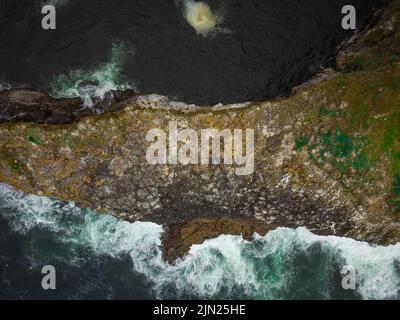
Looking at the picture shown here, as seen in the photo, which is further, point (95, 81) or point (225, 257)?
point (225, 257)

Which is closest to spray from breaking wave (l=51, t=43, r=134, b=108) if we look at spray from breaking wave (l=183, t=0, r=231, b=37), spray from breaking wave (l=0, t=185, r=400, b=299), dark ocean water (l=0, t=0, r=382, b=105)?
dark ocean water (l=0, t=0, r=382, b=105)

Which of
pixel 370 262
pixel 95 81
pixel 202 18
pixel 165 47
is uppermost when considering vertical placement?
pixel 202 18

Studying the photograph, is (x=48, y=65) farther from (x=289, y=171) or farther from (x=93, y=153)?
(x=289, y=171)

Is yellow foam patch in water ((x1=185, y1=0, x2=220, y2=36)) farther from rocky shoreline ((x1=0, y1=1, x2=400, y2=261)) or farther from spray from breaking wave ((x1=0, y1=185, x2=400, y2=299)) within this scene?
spray from breaking wave ((x1=0, y1=185, x2=400, y2=299))

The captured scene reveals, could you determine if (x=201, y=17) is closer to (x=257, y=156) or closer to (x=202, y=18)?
(x=202, y=18)

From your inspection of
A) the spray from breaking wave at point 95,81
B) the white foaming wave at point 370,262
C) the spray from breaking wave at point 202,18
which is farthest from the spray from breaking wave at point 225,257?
the spray from breaking wave at point 202,18

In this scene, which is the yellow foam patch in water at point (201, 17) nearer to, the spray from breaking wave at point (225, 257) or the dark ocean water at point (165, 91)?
the dark ocean water at point (165, 91)

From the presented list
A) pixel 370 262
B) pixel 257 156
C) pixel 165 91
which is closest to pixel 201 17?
pixel 165 91
